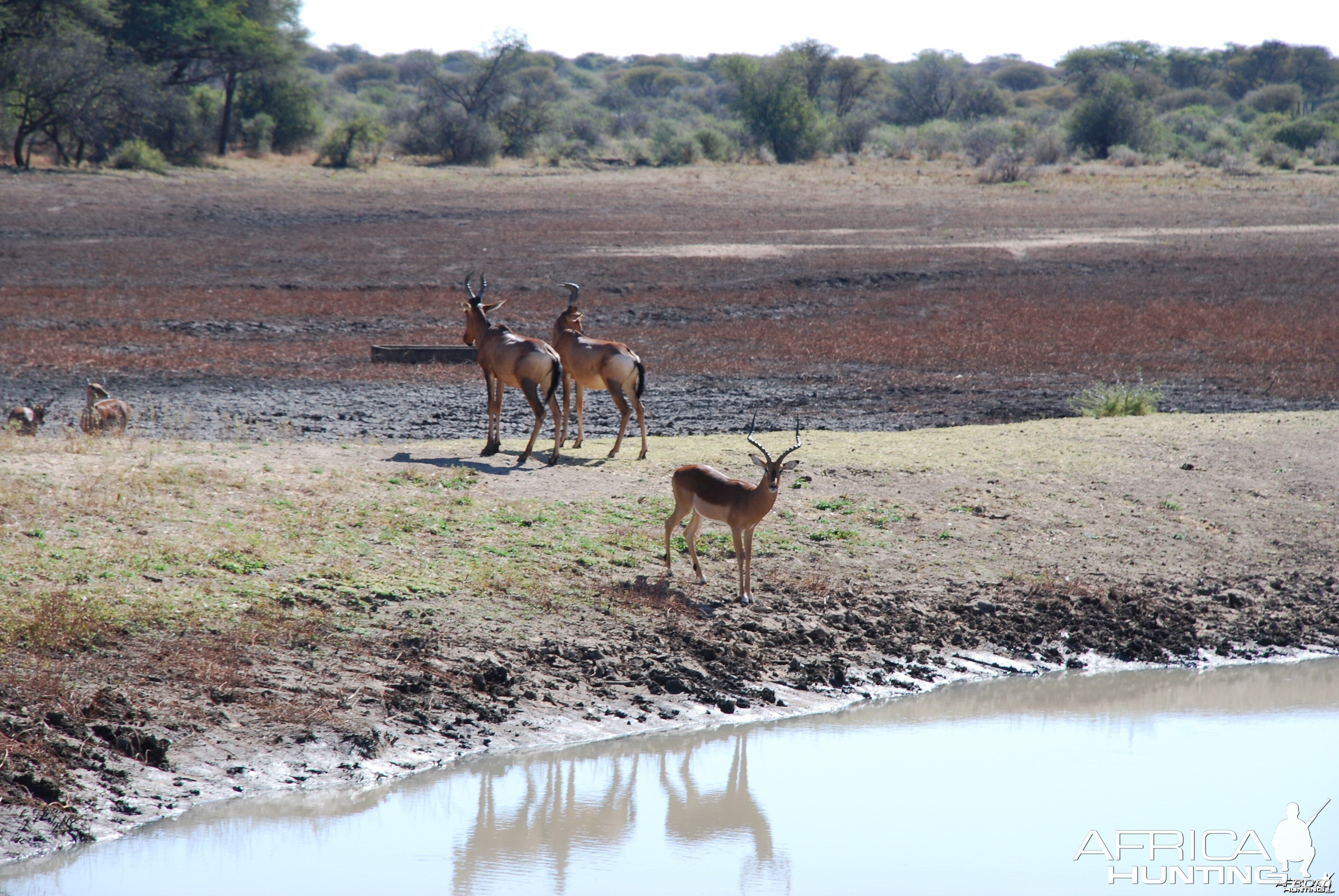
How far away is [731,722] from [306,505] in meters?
4.05

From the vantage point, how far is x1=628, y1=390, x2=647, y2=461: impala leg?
485 inches

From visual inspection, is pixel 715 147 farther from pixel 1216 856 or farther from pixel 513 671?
pixel 1216 856

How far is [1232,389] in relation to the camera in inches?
693

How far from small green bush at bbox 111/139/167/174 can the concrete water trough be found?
28.8m

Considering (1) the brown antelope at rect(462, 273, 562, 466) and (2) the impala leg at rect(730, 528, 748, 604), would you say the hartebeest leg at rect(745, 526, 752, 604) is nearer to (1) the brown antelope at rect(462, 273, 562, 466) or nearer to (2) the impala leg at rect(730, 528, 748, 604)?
(2) the impala leg at rect(730, 528, 748, 604)

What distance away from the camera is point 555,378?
482 inches

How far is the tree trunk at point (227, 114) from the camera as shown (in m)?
51.0

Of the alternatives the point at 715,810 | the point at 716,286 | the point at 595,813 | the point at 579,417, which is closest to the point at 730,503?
the point at 715,810

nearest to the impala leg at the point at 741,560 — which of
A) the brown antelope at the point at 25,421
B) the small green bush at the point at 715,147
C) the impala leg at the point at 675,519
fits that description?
the impala leg at the point at 675,519

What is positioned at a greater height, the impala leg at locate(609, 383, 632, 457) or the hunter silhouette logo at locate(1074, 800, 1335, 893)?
the impala leg at locate(609, 383, 632, 457)

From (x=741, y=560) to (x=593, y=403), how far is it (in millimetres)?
8060

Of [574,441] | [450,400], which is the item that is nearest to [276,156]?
[450,400]

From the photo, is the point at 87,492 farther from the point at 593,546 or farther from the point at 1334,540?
the point at 1334,540

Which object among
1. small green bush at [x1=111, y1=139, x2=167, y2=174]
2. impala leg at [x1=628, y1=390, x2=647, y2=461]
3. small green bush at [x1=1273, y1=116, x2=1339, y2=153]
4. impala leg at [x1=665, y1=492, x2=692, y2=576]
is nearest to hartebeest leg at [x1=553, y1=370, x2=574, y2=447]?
impala leg at [x1=628, y1=390, x2=647, y2=461]
